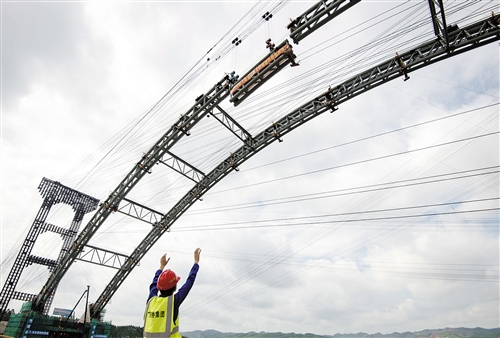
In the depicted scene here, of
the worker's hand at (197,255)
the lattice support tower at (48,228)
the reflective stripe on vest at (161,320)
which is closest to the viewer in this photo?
the reflective stripe on vest at (161,320)

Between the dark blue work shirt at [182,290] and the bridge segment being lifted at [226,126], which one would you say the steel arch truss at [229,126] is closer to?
the bridge segment being lifted at [226,126]

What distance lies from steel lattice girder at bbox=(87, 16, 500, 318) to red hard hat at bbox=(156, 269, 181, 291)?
43.5 feet

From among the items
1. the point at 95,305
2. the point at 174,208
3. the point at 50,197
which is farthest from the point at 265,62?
the point at 50,197

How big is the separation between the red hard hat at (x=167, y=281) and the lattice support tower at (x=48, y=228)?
30.5 meters

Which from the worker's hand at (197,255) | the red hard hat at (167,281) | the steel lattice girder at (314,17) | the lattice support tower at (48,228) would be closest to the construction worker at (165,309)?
the red hard hat at (167,281)

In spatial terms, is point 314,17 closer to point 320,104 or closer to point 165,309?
point 320,104

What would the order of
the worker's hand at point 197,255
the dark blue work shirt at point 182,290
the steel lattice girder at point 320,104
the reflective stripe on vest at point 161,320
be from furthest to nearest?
the steel lattice girder at point 320,104, the worker's hand at point 197,255, the dark blue work shirt at point 182,290, the reflective stripe on vest at point 161,320

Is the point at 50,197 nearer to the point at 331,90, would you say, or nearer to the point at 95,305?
the point at 95,305

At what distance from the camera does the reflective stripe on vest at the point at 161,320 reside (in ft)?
7.27

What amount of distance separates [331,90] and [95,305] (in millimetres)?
27601

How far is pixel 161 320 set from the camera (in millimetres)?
2236

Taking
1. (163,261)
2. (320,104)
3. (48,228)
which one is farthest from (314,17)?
(48,228)

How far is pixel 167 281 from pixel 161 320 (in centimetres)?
30

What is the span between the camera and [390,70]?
500 inches
